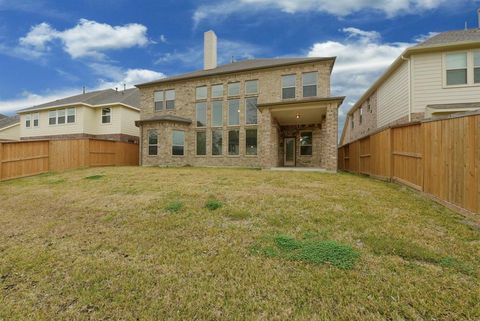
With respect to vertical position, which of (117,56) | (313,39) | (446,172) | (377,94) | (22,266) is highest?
(117,56)

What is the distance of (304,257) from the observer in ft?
9.04

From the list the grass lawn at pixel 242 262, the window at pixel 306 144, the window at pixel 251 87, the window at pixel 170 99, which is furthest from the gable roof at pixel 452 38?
the window at pixel 170 99

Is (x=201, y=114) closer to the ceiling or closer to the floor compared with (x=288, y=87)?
closer to the floor

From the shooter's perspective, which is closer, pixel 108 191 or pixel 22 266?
pixel 22 266

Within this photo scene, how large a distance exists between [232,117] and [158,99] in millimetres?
7005

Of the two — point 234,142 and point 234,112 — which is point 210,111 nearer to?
point 234,112

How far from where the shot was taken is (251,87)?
16062 millimetres

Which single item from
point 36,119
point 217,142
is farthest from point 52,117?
point 217,142

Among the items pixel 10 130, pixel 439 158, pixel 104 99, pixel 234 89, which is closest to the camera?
pixel 439 158

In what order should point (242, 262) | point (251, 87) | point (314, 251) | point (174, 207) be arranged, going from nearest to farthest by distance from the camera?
point (242, 262)
point (314, 251)
point (174, 207)
point (251, 87)

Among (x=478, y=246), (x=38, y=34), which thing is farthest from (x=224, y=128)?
(x=38, y=34)

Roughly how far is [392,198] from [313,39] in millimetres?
16327

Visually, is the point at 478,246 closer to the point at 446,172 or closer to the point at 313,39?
the point at 446,172

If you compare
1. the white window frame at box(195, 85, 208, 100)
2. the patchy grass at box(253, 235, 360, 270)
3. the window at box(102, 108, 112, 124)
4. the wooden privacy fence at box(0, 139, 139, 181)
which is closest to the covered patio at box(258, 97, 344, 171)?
the white window frame at box(195, 85, 208, 100)
